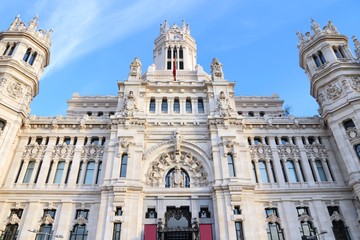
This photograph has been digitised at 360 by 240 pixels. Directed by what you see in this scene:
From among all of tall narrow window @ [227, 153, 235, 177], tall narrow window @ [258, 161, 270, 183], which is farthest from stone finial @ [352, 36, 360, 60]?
tall narrow window @ [227, 153, 235, 177]

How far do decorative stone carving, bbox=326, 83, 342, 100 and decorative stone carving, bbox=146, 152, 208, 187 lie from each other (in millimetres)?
17629

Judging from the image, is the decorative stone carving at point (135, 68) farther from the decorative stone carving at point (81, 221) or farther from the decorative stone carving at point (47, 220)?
the decorative stone carving at point (47, 220)

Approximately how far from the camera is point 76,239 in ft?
92.6

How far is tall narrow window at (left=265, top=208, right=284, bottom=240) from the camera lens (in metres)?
28.6

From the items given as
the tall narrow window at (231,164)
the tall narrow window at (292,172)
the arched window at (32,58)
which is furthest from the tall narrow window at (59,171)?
the tall narrow window at (292,172)

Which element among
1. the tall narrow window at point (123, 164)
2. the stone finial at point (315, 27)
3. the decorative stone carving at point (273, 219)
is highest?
the stone finial at point (315, 27)

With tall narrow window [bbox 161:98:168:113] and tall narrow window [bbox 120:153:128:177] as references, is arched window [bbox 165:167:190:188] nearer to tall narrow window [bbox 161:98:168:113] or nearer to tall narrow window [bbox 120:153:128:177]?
tall narrow window [bbox 120:153:128:177]

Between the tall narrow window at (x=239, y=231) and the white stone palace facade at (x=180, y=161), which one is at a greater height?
the white stone palace facade at (x=180, y=161)

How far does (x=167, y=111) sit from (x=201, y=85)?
6032mm

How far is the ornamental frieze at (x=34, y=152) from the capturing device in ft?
109

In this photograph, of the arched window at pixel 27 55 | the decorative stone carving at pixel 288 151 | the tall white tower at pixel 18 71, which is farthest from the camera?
the arched window at pixel 27 55

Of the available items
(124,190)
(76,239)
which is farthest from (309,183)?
(76,239)

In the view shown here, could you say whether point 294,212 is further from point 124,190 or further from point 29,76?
point 29,76

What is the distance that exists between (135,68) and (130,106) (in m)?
7.27
